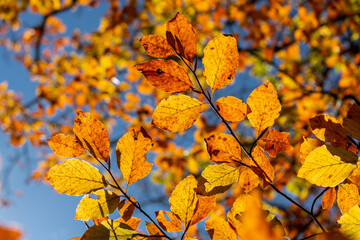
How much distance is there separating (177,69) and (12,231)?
327mm

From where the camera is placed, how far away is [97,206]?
1.56 ft

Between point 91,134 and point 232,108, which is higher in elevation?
point 91,134

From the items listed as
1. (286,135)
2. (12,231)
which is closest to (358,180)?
(286,135)

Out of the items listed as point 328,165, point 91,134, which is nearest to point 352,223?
point 328,165

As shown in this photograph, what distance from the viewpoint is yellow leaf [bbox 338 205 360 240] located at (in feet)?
1.32

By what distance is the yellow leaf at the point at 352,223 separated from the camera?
0.40m

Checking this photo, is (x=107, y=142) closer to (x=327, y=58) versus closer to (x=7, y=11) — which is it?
(x=327, y=58)

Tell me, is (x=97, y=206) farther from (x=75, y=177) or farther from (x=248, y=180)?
(x=248, y=180)

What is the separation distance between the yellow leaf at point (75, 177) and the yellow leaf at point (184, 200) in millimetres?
121

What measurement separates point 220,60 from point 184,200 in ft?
0.79

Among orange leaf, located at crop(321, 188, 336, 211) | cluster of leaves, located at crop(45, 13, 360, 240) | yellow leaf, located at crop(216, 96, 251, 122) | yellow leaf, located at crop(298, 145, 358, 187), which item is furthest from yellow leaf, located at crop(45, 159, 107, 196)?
orange leaf, located at crop(321, 188, 336, 211)

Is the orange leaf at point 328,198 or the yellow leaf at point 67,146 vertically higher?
the yellow leaf at point 67,146

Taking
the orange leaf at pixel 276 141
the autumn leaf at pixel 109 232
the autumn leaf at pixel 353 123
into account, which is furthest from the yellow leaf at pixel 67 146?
the autumn leaf at pixel 353 123

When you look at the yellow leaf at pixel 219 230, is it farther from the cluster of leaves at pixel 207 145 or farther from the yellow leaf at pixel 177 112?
the yellow leaf at pixel 177 112
